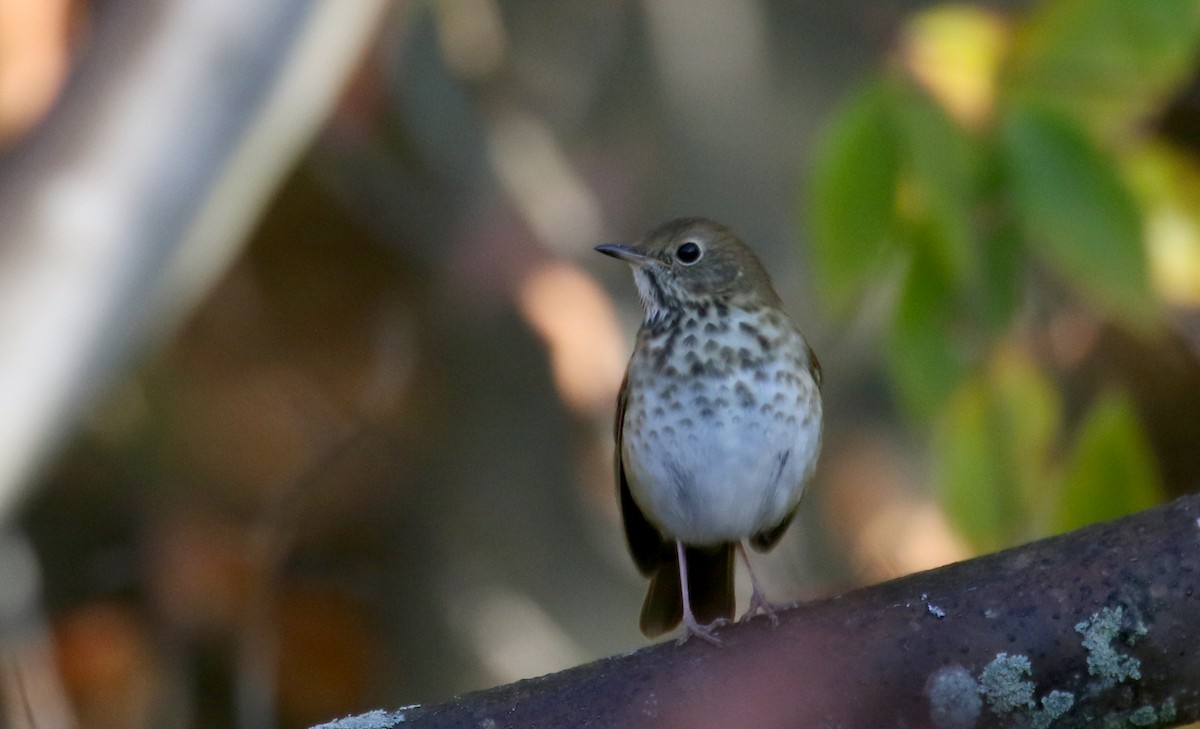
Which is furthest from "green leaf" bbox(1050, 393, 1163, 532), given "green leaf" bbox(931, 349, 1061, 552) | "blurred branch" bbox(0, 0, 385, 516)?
"blurred branch" bbox(0, 0, 385, 516)

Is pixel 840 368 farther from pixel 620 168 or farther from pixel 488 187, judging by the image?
pixel 488 187

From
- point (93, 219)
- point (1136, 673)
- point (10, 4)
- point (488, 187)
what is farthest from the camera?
point (488, 187)

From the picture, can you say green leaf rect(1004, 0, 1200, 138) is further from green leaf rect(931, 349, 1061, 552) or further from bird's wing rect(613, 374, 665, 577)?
bird's wing rect(613, 374, 665, 577)

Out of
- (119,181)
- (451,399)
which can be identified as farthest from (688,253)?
(451,399)

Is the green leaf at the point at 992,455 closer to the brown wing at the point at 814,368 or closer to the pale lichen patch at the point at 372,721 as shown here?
the brown wing at the point at 814,368

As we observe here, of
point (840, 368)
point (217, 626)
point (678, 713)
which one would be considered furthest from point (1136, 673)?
point (217, 626)

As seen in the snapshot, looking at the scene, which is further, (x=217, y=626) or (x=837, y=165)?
(x=217, y=626)
